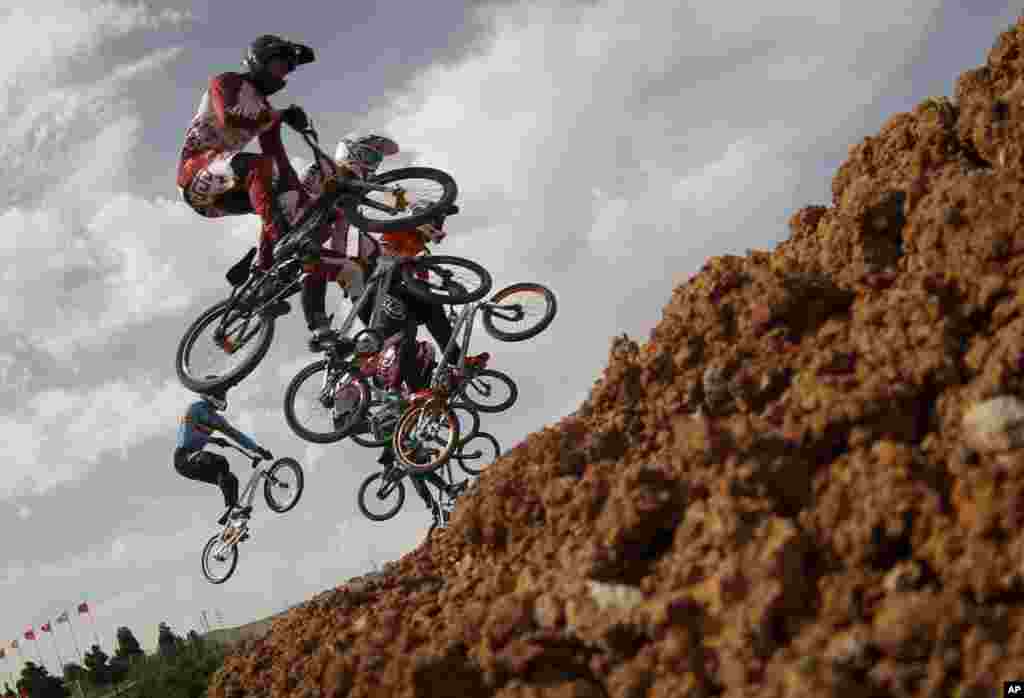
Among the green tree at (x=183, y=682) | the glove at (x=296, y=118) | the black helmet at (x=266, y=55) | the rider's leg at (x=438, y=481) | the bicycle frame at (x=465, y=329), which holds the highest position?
the black helmet at (x=266, y=55)

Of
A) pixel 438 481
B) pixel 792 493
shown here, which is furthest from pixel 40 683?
pixel 792 493

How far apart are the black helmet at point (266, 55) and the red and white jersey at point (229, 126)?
173 millimetres

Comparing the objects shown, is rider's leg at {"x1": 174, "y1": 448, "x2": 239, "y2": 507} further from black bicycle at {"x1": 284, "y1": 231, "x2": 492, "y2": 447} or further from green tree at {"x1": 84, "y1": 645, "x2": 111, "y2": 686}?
green tree at {"x1": 84, "y1": 645, "x2": 111, "y2": 686}

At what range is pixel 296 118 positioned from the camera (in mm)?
10961

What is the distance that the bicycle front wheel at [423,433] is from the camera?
37.6 ft

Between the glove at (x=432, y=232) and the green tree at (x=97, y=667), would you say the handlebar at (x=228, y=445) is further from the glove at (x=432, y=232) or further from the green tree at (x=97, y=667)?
the green tree at (x=97, y=667)

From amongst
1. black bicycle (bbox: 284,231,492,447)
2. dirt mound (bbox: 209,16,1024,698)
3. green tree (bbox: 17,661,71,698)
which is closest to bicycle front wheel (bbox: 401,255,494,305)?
black bicycle (bbox: 284,231,492,447)

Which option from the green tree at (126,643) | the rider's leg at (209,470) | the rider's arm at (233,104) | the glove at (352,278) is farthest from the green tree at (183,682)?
the green tree at (126,643)

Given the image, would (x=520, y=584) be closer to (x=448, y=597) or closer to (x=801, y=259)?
(x=448, y=597)

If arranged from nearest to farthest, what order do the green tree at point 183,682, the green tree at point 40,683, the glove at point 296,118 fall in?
1. the glove at point 296,118
2. the green tree at point 183,682
3. the green tree at point 40,683

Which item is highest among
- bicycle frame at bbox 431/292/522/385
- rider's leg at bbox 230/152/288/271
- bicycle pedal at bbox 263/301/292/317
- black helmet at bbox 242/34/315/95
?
black helmet at bbox 242/34/315/95

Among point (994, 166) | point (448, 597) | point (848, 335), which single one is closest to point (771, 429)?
point (848, 335)

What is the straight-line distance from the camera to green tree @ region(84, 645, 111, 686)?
3002cm

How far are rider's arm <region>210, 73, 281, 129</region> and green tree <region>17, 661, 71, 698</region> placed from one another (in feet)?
82.2
